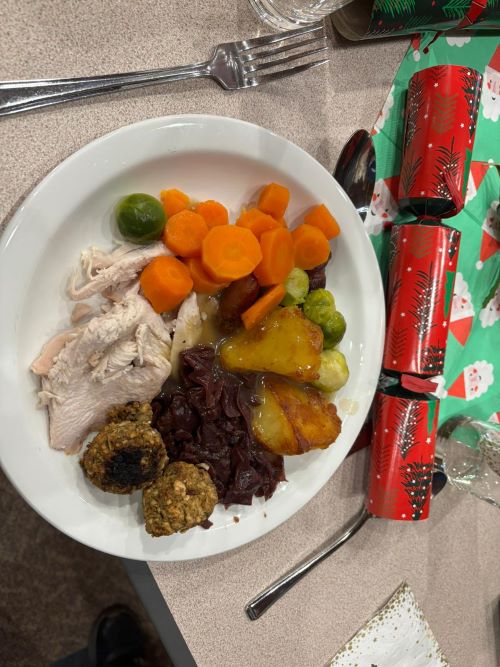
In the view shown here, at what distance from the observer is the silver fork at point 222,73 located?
1305 millimetres

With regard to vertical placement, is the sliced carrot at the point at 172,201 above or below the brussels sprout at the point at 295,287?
above

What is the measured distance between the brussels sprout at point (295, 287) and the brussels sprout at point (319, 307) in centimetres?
4

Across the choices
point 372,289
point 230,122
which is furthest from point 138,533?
point 230,122

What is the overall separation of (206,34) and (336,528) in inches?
66.3

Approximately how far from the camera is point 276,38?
5.10ft

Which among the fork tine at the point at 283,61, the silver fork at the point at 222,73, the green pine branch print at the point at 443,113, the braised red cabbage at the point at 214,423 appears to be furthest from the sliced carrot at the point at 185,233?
the green pine branch print at the point at 443,113

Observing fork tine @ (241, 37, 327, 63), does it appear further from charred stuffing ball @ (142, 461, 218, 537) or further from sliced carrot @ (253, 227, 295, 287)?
charred stuffing ball @ (142, 461, 218, 537)

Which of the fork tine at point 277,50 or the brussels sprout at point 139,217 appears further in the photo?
the fork tine at point 277,50

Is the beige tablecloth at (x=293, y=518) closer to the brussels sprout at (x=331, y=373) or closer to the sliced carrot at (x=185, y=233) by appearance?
the sliced carrot at (x=185, y=233)

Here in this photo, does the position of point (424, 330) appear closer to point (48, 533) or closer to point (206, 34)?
point (206, 34)

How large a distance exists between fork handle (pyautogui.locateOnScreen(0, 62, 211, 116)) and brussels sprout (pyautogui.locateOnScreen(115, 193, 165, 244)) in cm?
29

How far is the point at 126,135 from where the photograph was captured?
52.1 inches

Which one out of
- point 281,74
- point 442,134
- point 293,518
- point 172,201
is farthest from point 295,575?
point 281,74

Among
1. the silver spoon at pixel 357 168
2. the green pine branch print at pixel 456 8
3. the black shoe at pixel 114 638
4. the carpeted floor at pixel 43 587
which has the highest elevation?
the green pine branch print at pixel 456 8
